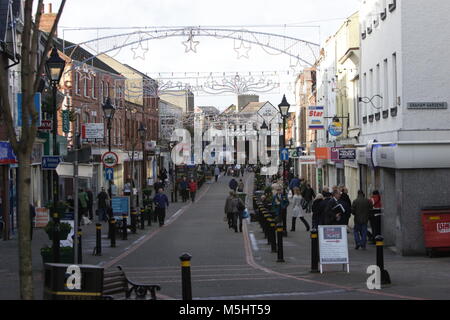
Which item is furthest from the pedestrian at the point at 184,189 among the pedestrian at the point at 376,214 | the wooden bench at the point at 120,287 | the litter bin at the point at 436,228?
the wooden bench at the point at 120,287

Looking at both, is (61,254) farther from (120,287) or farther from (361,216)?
(361,216)

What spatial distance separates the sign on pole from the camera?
16000mm

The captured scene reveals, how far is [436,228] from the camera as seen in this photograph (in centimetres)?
1906

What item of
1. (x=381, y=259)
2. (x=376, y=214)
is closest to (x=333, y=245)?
(x=381, y=259)

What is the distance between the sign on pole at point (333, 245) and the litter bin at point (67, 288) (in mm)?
6789

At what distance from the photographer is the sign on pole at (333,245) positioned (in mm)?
16000

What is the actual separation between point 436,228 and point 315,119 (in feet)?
63.0

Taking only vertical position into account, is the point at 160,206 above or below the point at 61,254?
above

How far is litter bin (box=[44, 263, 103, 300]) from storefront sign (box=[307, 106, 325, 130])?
91.1 feet

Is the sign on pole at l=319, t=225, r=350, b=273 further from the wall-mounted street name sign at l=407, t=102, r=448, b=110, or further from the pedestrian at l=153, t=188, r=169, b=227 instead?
the pedestrian at l=153, t=188, r=169, b=227

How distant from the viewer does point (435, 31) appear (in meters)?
19.9

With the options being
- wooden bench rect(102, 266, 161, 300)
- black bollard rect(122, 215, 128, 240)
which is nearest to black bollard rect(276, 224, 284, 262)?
wooden bench rect(102, 266, 161, 300)

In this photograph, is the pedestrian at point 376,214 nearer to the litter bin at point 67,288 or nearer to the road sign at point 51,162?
the road sign at point 51,162
